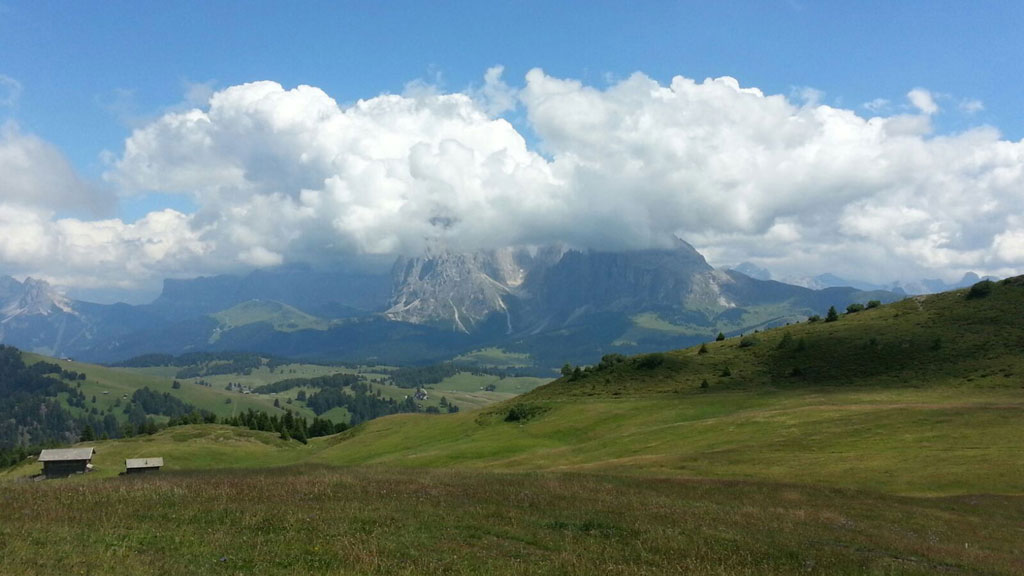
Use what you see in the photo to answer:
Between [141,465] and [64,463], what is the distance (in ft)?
70.4

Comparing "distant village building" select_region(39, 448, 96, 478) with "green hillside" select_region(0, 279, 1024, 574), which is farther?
"distant village building" select_region(39, 448, 96, 478)

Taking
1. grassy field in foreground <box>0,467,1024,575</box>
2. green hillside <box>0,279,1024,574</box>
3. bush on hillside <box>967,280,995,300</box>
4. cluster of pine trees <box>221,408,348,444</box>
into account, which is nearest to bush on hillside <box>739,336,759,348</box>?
green hillside <box>0,279,1024,574</box>

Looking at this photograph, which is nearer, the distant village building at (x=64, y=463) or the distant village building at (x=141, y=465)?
the distant village building at (x=141, y=465)

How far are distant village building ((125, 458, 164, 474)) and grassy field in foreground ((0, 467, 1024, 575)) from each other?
212 ft

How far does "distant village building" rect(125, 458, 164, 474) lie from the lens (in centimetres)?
8169

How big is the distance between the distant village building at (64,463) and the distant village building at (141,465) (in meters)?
15.7

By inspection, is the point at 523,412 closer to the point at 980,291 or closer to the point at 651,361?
the point at 651,361

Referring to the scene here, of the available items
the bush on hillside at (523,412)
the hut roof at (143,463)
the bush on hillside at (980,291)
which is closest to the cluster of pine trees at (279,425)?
the hut roof at (143,463)

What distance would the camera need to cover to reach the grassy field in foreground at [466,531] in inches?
644

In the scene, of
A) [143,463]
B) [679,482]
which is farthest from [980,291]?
[143,463]

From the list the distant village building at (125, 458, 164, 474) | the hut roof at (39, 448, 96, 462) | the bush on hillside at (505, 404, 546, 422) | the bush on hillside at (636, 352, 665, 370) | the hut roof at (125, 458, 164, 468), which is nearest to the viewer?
the distant village building at (125, 458, 164, 474)

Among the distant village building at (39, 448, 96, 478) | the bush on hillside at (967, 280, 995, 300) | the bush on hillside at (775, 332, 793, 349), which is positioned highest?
the bush on hillside at (967, 280, 995, 300)

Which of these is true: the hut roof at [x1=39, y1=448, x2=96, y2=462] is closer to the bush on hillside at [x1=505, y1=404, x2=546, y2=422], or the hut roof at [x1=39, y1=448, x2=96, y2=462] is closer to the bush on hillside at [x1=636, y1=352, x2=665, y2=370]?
the bush on hillside at [x1=505, y1=404, x2=546, y2=422]

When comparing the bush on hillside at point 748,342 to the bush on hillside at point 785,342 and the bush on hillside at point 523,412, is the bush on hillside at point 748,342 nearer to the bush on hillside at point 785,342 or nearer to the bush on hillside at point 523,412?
the bush on hillside at point 785,342
